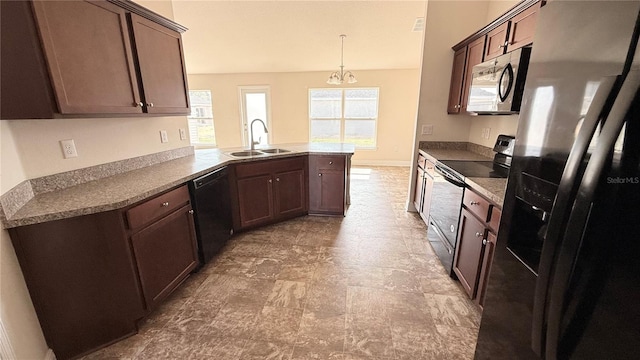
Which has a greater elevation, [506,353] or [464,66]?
[464,66]

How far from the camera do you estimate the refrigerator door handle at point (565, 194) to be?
591mm

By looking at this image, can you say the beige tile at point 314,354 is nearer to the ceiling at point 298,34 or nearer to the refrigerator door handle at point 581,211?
the refrigerator door handle at point 581,211

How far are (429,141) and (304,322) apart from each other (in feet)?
8.83

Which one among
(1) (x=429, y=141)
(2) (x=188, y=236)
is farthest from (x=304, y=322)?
(1) (x=429, y=141)

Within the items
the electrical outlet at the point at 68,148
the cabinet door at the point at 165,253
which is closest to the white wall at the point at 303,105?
the cabinet door at the point at 165,253

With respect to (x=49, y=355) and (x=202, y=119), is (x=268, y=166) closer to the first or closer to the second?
(x=49, y=355)

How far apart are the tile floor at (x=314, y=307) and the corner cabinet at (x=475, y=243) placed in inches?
6.8

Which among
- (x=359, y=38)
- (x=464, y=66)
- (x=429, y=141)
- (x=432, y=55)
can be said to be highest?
(x=359, y=38)

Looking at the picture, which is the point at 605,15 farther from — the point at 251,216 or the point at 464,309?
the point at 251,216

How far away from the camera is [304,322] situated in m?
1.71

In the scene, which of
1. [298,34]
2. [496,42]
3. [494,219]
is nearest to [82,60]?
[494,219]

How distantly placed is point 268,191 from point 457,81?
2553 millimetres

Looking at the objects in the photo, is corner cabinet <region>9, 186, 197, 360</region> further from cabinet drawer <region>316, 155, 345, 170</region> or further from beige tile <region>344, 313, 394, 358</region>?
cabinet drawer <region>316, 155, 345, 170</region>

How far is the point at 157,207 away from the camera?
5.57 feet
